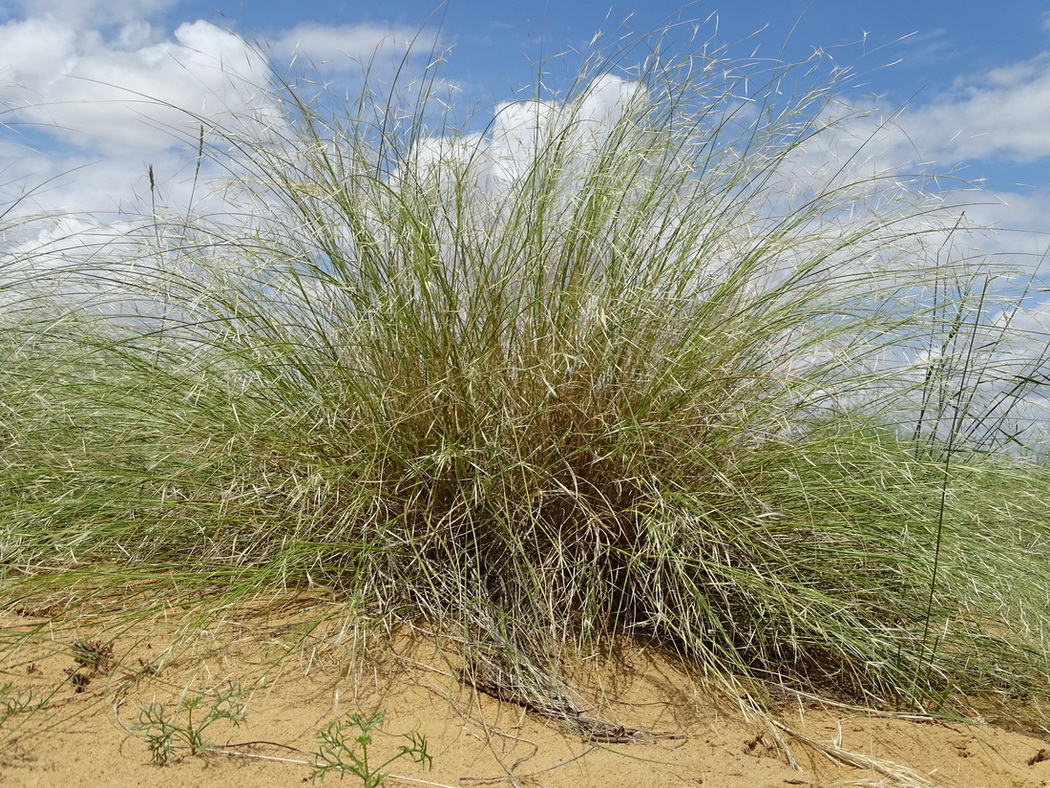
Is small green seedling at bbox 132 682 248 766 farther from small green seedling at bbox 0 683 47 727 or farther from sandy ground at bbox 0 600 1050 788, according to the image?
small green seedling at bbox 0 683 47 727

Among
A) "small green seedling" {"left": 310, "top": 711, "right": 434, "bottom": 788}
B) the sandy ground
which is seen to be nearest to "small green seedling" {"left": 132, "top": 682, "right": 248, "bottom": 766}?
the sandy ground

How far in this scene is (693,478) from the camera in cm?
225

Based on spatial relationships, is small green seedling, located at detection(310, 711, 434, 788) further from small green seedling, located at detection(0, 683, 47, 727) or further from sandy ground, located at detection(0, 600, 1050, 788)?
small green seedling, located at detection(0, 683, 47, 727)

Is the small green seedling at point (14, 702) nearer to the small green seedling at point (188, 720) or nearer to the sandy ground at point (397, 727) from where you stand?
the sandy ground at point (397, 727)

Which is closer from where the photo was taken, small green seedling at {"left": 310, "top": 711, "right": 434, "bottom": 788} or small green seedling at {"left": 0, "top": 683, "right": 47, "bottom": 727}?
small green seedling at {"left": 310, "top": 711, "right": 434, "bottom": 788}

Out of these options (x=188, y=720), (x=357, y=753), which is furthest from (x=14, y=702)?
(x=357, y=753)

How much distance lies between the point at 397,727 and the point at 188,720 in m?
0.40

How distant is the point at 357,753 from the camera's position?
64.7 inches

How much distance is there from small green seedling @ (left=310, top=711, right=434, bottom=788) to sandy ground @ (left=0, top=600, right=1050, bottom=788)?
24 mm

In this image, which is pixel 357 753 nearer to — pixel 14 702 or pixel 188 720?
pixel 188 720

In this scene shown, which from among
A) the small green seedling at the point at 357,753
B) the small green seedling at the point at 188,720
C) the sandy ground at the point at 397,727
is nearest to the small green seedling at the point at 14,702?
the sandy ground at the point at 397,727

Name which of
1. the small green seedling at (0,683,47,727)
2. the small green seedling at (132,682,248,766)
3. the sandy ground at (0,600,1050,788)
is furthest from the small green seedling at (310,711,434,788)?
the small green seedling at (0,683,47,727)

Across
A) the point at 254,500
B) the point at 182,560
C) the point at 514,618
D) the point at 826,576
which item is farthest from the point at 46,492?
the point at 826,576

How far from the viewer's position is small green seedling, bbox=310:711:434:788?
4.87 feet
